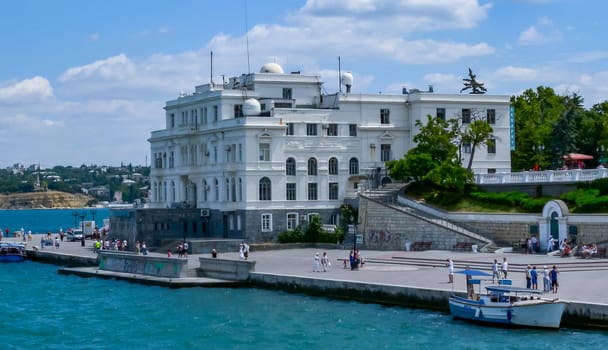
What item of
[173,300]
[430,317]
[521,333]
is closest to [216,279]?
[173,300]

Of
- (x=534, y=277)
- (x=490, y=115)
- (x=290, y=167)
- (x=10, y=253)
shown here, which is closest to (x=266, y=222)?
(x=290, y=167)

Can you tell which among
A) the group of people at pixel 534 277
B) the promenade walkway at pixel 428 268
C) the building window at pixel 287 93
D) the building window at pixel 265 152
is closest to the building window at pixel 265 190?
the building window at pixel 265 152

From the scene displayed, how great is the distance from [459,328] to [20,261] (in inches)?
1990

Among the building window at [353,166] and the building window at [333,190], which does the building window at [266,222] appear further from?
the building window at [353,166]

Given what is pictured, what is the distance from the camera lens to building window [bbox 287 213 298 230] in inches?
3091

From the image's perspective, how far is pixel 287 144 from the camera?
78562 millimetres

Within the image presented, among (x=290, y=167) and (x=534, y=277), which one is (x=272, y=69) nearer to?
(x=290, y=167)

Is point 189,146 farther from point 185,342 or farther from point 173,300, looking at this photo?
point 185,342

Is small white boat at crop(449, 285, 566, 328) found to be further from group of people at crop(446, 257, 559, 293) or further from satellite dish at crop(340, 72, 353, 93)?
satellite dish at crop(340, 72, 353, 93)

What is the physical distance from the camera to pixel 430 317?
155 ft

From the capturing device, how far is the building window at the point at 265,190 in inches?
3056

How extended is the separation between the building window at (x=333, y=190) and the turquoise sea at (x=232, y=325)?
21.4m

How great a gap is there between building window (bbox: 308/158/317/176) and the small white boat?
34.3 m

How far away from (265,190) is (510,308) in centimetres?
3571
